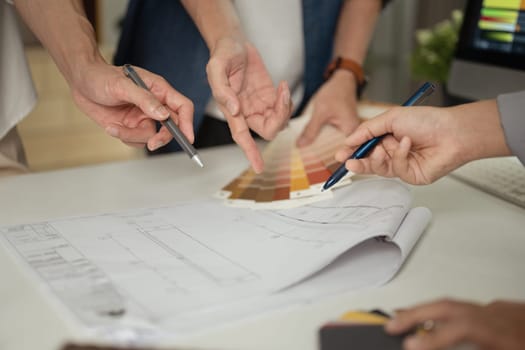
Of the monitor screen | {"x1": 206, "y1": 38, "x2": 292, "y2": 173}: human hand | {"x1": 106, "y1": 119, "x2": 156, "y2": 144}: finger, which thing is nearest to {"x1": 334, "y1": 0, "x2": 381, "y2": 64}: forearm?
the monitor screen

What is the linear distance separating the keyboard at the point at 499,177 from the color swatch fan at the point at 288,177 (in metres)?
0.22

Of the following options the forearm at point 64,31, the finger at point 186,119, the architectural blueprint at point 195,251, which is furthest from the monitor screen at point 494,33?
the forearm at point 64,31

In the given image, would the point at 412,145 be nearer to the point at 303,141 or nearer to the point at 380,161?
the point at 380,161

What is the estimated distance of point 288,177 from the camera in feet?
2.91

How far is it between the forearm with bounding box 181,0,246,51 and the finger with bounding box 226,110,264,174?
20 centimetres

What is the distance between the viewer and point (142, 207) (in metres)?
0.82

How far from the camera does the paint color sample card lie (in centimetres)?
82

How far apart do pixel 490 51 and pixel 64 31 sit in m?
0.83

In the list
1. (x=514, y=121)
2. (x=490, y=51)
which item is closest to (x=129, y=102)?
(x=514, y=121)

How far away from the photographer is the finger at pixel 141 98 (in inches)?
30.0

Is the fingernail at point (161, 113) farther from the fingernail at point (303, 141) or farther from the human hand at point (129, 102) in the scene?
the fingernail at point (303, 141)

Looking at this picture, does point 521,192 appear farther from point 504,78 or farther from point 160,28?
point 160,28

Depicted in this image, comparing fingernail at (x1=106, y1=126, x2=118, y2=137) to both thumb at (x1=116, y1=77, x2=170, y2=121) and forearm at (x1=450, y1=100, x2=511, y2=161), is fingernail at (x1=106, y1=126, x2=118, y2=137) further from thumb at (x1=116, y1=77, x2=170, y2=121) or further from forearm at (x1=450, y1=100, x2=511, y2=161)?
forearm at (x1=450, y1=100, x2=511, y2=161)

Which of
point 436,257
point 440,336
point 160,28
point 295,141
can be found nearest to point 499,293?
point 436,257
